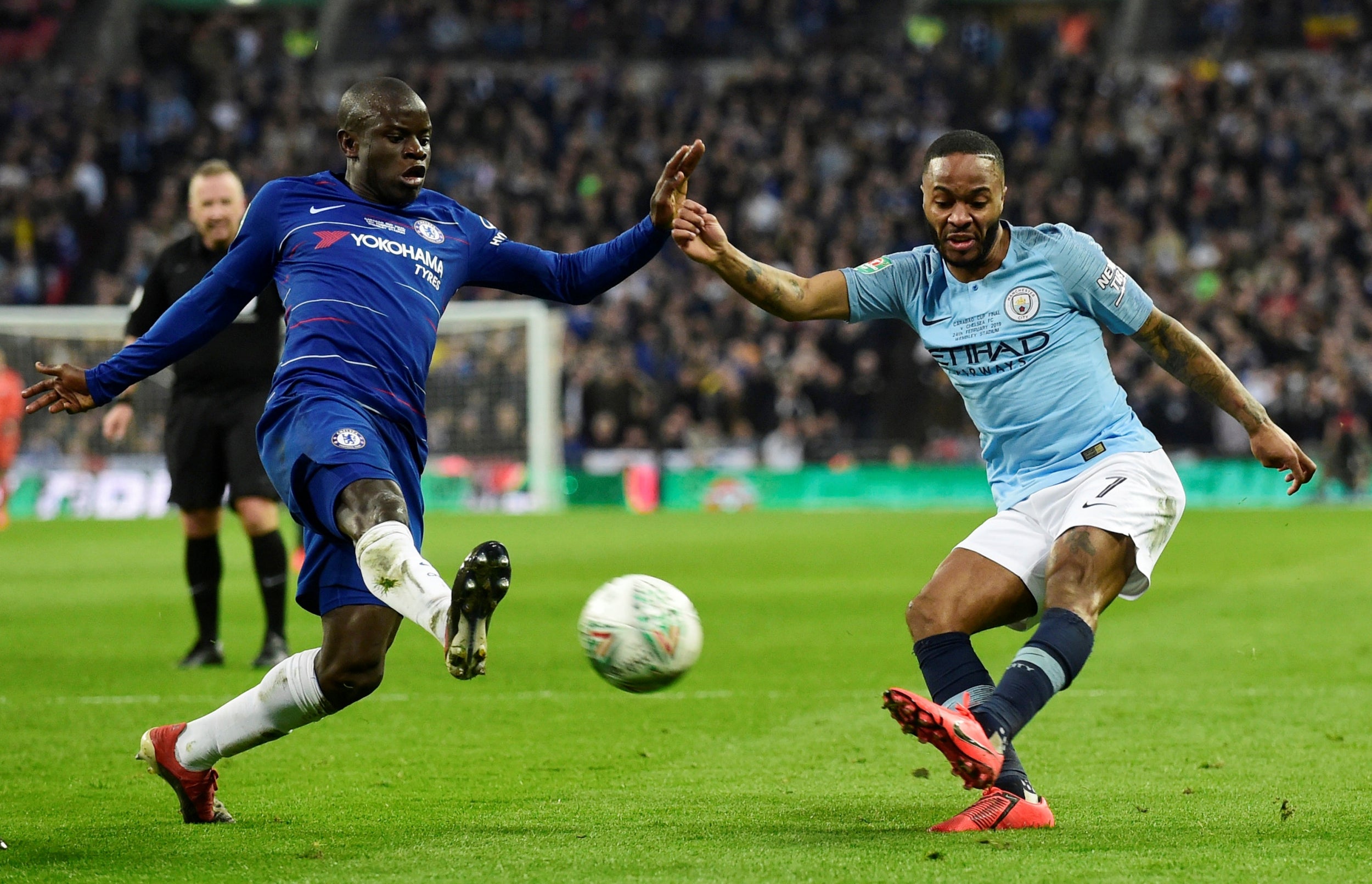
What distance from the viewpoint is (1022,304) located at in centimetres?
520

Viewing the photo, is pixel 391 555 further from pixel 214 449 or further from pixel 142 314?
pixel 142 314

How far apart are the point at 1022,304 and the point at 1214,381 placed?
0.65m

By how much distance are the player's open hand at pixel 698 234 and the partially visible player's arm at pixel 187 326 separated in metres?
1.24

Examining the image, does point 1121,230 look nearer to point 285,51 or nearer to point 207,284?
point 285,51

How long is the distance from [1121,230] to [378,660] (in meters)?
22.9

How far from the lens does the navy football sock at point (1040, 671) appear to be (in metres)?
4.60

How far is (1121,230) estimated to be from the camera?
26.0 m

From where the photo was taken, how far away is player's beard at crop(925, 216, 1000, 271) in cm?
518

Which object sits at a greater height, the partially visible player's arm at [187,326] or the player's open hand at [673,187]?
the player's open hand at [673,187]

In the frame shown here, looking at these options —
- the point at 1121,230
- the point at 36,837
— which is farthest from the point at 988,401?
the point at 1121,230

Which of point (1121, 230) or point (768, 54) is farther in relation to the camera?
point (768, 54)

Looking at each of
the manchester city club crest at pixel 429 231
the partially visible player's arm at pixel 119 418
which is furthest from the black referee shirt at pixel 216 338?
the manchester city club crest at pixel 429 231

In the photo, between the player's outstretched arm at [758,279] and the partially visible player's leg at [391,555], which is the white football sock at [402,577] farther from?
the player's outstretched arm at [758,279]

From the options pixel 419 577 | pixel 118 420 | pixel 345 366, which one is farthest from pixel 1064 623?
pixel 118 420
